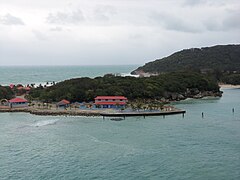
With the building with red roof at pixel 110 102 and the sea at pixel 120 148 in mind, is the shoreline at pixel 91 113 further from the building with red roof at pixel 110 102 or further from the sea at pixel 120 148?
the building with red roof at pixel 110 102

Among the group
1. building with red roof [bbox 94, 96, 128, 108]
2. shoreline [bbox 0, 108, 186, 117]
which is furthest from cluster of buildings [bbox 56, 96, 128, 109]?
shoreline [bbox 0, 108, 186, 117]

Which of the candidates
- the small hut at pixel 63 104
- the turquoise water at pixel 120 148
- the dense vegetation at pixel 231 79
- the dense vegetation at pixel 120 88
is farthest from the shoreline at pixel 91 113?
the dense vegetation at pixel 231 79

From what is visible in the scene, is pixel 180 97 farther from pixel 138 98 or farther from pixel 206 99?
pixel 138 98

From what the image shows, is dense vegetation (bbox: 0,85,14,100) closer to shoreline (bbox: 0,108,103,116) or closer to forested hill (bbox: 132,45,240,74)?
shoreline (bbox: 0,108,103,116)

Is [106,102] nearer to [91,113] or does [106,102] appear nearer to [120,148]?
[91,113]

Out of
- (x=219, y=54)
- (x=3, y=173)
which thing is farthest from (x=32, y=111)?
(x=219, y=54)
